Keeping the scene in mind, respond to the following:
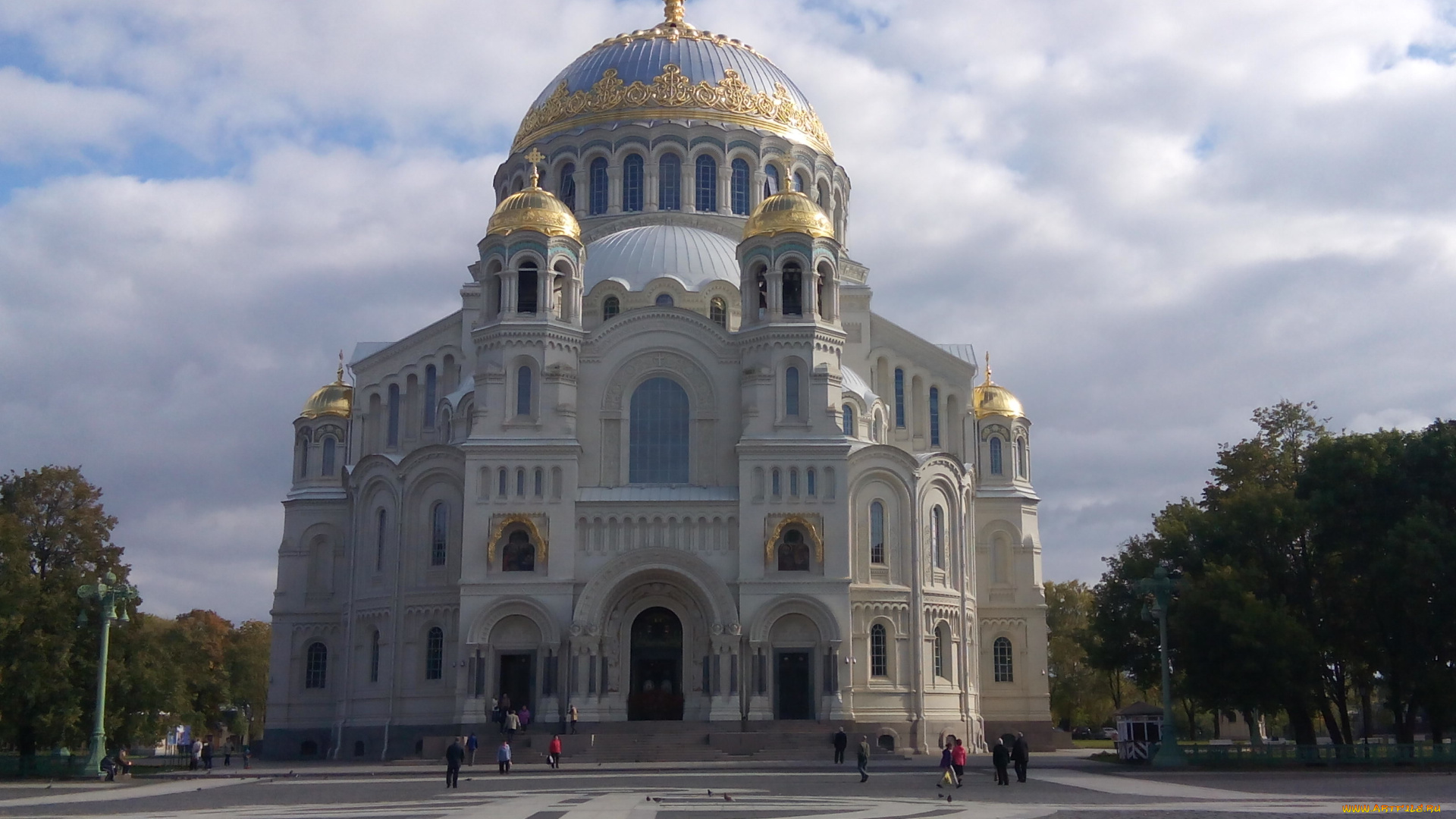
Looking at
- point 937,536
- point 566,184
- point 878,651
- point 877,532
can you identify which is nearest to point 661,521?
point 877,532

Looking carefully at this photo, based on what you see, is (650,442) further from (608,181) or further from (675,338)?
(608,181)

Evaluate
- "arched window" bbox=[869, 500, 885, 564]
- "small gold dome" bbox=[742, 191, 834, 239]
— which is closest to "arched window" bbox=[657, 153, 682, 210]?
"small gold dome" bbox=[742, 191, 834, 239]

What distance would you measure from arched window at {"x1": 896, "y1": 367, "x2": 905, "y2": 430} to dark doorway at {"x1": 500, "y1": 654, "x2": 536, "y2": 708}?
16410 mm

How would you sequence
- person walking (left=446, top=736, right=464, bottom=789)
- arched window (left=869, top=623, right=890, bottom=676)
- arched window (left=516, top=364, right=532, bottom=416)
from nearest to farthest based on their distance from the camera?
person walking (left=446, top=736, right=464, bottom=789), arched window (left=516, top=364, right=532, bottom=416), arched window (left=869, top=623, right=890, bottom=676)

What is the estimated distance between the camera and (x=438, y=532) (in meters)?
46.5

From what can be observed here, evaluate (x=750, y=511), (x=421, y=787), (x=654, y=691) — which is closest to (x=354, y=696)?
(x=654, y=691)

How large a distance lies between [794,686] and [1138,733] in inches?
391

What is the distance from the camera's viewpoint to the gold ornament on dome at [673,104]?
57.2 m

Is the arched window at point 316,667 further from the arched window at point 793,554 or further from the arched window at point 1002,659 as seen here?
the arched window at point 1002,659

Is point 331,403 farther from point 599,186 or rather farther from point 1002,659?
point 1002,659

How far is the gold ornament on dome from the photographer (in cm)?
5719

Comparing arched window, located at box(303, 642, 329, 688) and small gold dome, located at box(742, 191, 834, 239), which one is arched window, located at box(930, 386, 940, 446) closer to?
small gold dome, located at box(742, 191, 834, 239)

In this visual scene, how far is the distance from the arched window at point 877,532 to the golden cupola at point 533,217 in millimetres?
12692

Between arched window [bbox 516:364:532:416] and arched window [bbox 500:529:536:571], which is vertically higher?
arched window [bbox 516:364:532:416]
